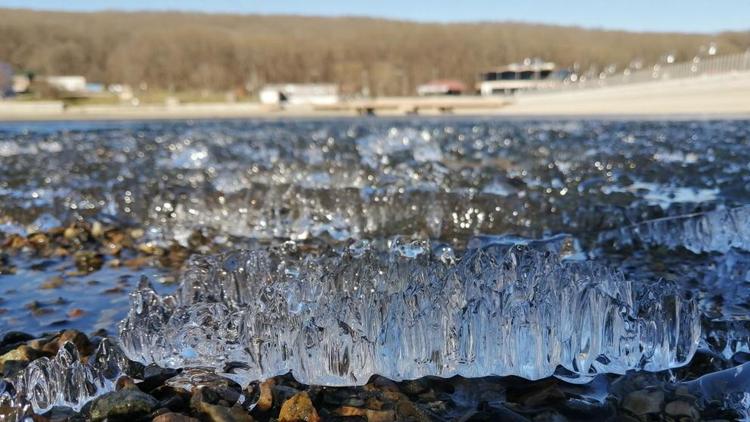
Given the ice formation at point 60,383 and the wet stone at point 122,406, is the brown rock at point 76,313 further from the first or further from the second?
the wet stone at point 122,406

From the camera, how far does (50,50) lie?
11594 centimetres

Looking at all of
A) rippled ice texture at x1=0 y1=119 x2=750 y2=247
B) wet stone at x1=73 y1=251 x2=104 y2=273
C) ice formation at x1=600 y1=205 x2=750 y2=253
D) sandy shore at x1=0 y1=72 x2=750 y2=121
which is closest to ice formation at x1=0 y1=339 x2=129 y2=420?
wet stone at x1=73 y1=251 x2=104 y2=273

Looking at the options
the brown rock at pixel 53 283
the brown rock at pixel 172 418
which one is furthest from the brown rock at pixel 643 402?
the brown rock at pixel 53 283

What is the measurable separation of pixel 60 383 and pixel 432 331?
1.45 metres

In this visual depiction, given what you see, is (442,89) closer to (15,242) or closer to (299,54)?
(299,54)

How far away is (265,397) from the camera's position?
222cm

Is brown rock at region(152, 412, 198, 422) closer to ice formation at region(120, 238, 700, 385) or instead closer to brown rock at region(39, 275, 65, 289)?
ice formation at region(120, 238, 700, 385)

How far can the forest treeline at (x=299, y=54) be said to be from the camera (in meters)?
107

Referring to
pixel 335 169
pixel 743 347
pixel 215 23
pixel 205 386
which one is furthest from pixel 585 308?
pixel 215 23

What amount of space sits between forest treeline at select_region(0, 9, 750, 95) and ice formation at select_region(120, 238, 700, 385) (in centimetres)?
9802

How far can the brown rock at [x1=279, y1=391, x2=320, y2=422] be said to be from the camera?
6.84ft

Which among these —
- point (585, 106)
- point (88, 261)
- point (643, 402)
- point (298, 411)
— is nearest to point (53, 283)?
point (88, 261)

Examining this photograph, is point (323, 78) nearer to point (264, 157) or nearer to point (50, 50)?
point (50, 50)

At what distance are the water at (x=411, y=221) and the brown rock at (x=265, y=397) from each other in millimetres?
128
